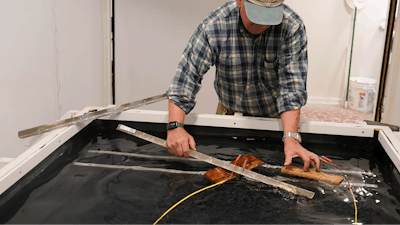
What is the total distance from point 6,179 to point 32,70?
1.45m

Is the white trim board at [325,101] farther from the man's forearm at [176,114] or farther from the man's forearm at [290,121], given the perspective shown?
the man's forearm at [176,114]

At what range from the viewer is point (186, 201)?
1142 millimetres

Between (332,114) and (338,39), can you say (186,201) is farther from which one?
(338,39)

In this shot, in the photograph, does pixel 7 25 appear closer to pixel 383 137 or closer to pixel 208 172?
pixel 208 172

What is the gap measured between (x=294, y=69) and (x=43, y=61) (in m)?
1.80

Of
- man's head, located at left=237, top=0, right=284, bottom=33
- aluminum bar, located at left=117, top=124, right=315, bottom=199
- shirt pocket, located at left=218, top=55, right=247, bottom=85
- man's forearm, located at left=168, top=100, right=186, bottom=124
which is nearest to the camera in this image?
aluminum bar, located at left=117, top=124, right=315, bottom=199

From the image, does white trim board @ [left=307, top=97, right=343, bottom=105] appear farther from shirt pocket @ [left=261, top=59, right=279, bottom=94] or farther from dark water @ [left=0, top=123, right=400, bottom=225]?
dark water @ [left=0, top=123, right=400, bottom=225]

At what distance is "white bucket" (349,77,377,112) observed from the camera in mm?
4641

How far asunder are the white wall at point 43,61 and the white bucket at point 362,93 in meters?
3.38

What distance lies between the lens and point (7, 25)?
6.81 ft

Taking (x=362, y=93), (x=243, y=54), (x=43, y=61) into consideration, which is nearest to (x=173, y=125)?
(x=243, y=54)

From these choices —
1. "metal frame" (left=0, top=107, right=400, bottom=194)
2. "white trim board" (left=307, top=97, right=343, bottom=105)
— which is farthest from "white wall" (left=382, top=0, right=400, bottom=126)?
"white trim board" (left=307, top=97, right=343, bottom=105)

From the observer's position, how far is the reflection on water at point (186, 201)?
1.05 meters

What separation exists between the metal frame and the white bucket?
10.9 feet
